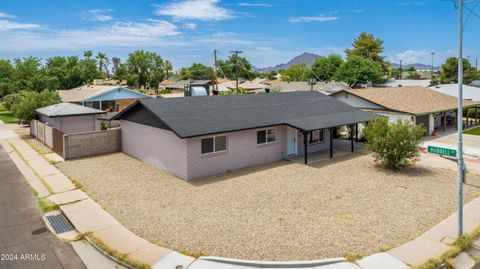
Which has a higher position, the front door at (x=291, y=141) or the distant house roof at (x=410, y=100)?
the distant house roof at (x=410, y=100)

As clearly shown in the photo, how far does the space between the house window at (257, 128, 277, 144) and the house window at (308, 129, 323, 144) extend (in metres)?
3.09

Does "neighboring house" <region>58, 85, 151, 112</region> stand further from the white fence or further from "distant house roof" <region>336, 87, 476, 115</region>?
"distant house roof" <region>336, 87, 476, 115</region>

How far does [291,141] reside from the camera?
847 inches

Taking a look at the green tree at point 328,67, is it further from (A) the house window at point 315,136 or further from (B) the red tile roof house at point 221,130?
(A) the house window at point 315,136

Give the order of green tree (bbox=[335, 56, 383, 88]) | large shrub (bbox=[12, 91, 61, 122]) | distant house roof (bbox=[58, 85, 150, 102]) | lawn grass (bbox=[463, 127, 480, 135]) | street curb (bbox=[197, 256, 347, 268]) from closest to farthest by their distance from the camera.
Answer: street curb (bbox=[197, 256, 347, 268]) → large shrub (bbox=[12, 91, 61, 122]) → lawn grass (bbox=[463, 127, 480, 135]) → distant house roof (bbox=[58, 85, 150, 102]) → green tree (bbox=[335, 56, 383, 88])

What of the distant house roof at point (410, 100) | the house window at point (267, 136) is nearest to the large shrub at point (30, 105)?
the house window at point (267, 136)

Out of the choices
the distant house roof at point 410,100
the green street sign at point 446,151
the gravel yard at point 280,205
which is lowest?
the gravel yard at point 280,205

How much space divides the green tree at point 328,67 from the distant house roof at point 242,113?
186 ft

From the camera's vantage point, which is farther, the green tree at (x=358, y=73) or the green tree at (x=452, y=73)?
the green tree at (x=452, y=73)

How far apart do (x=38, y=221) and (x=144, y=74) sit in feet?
230

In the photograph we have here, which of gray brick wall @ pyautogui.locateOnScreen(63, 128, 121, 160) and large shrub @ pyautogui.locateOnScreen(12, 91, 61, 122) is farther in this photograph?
large shrub @ pyautogui.locateOnScreen(12, 91, 61, 122)

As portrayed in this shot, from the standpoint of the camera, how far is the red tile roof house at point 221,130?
17.3 meters

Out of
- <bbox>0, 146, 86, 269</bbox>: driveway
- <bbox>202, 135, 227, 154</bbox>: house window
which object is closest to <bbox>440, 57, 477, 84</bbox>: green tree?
<bbox>202, 135, 227, 154</bbox>: house window

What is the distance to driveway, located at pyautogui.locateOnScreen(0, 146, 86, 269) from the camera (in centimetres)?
943
